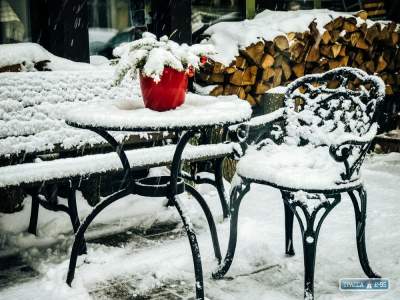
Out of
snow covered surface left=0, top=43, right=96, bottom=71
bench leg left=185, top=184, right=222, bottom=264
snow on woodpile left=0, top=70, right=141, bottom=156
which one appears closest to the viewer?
bench leg left=185, top=184, right=222, bottom=264

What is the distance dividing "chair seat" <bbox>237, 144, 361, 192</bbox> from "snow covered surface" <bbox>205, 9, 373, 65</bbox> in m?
2.14

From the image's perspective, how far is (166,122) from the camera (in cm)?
229

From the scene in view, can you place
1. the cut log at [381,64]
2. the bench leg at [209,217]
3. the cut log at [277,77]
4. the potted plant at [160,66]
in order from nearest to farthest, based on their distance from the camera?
the potted plant at [160,66], the bench leg at [209,217], the cut log at [277,77], the cut log at [381,64]

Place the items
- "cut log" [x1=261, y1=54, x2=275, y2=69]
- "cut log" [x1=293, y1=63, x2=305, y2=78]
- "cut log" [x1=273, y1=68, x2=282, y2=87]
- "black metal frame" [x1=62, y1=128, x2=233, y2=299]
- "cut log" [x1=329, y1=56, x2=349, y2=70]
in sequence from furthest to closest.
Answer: "cut log" [x1=329, y1=56, x2=349, y2=70] → "cut log" [x1=293, y1=63, x2=305, y2=78] → "cut log" [x1=273, y1=68, x2=282, y2=87] → "cut log" [x1=261, y1=54, x2=275, y2=69] → "black metal frame" [x1=62, y1=128, x2=233, y2=299]

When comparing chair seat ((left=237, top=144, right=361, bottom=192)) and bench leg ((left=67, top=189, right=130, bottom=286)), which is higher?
chair seat ((left=237, top=144, right=361, bottom=192))

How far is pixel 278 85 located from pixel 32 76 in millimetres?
2904

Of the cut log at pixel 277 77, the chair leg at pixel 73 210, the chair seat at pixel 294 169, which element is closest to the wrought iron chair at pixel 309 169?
the chair seat at pixel 294 169

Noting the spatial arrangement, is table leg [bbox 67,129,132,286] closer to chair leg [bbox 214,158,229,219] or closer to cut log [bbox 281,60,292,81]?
chair leg [bbox 214,158,229,219]

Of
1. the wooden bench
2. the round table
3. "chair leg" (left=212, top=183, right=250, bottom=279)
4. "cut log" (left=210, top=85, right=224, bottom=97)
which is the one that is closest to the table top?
the round table

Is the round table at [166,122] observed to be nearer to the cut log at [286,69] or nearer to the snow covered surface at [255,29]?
the snow covered surface at [255,29]

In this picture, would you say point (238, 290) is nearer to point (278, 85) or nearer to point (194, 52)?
point (194, 52)

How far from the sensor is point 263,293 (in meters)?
2.60

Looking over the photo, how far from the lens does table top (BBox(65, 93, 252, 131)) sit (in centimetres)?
228

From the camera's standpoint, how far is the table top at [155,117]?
89.9 inches
